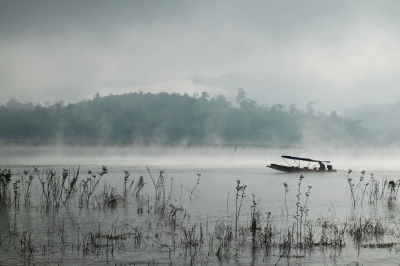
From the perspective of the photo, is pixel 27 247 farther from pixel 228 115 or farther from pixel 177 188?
pixel 228 115

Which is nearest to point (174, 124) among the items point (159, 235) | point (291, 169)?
point (291, 169)

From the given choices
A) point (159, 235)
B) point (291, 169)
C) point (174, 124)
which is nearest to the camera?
point (159, 235)

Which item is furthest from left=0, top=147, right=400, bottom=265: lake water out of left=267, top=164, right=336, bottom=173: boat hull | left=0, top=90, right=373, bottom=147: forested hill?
left=0, top=90, right=373, bottom=147: forested hill

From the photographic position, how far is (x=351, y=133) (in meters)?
185

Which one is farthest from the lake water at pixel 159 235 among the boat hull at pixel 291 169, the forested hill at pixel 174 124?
the forested hill at pixel 174 124

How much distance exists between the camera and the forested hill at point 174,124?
159m

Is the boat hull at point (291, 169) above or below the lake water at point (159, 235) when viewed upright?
above

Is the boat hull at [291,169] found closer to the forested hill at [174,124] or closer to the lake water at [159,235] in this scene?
the lake water at [159,235]

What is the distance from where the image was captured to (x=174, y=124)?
169750 millimetres

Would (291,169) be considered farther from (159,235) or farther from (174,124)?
(174,124)

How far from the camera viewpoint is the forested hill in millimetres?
159000

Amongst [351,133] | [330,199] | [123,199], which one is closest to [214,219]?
[123,199]

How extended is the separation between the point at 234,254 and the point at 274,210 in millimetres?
8445

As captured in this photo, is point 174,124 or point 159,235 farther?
point 174,124
